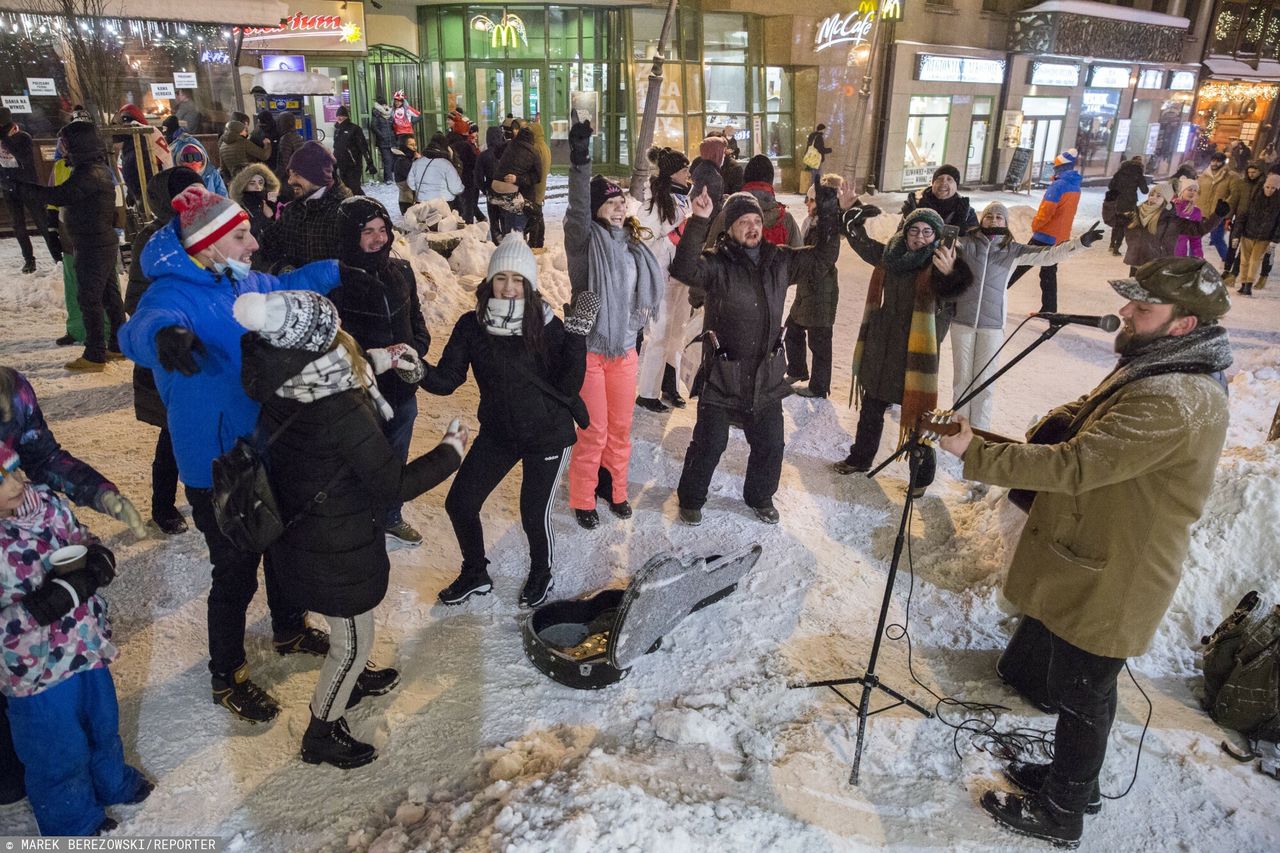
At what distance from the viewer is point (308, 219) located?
4.60 meters

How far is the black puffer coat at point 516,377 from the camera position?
3.84 metres

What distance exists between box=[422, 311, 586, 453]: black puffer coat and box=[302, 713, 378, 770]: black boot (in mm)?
1476

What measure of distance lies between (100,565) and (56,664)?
35 centimetres

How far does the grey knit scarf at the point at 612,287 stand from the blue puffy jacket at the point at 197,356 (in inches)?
77.5

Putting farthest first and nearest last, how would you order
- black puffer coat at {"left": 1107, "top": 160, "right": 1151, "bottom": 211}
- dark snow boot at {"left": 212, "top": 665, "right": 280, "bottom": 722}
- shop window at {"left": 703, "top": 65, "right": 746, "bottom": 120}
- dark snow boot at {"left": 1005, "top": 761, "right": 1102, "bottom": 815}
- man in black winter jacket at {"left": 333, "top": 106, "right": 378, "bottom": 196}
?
shop window at {"left": 703, "top": 65, "right": 746, "bottom": 120}, man in black winter jacket at {"left": 333, "top": 106, "right": 378, "bottom": 196}, black puffer coat at {"left": 1107, "top": 160, "right": 1151, "bottom": 211}, dark snow boot at {"left": 212, "top": 665, "right": 280, "bottom": 722}, dark snow boot at {"left": 1005, "top": 761, "right": 1102, "bottom": 815}

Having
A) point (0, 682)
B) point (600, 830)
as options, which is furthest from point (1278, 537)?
point (0, 682)

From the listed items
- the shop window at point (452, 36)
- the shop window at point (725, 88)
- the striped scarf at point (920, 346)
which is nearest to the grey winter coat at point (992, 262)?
the striped scarf at point (920, 346)

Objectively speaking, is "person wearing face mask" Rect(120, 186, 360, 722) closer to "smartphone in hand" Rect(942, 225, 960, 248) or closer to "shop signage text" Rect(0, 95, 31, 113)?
"smartphone in hand" Rect(942, 225, 960, 248)

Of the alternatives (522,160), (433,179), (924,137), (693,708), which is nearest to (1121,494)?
(693,708)

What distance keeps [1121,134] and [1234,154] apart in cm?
1436

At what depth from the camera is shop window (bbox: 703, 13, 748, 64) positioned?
2100 centimetres

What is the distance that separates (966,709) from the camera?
11.8 ft

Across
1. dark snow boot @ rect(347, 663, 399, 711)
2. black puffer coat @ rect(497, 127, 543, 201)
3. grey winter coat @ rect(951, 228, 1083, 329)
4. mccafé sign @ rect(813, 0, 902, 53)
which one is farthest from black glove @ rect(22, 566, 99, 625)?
mccafé sign @ rect(813, 0, 902, 53)

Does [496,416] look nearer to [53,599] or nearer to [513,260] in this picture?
[513,260]
